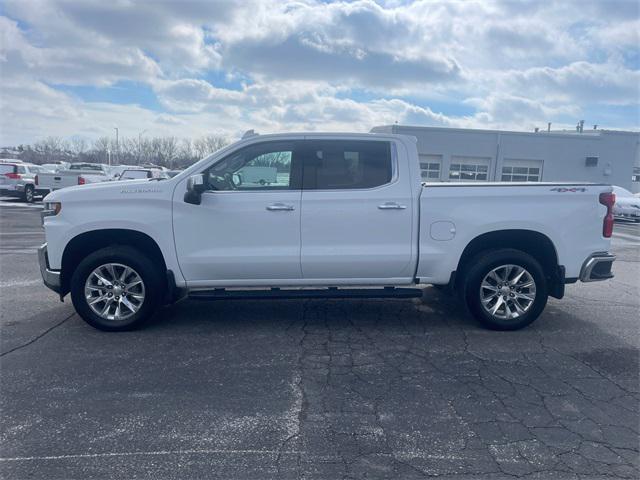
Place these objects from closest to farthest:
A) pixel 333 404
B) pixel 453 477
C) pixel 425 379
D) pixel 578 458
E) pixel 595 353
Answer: pixel 453 477, pixel 578 458, pixel 333 404, pixel 425 379, pixel 595 353

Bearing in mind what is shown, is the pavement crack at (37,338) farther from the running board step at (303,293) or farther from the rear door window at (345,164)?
the rear door window at (345,164)

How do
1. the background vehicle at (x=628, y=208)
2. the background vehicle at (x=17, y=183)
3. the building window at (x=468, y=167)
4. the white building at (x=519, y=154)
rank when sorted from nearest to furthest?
the background vehicle at (x=628, y=208), the background vehicle at (x=17, y=183), the white building at (x=519, y=154), the building window at (x=468, y=167)

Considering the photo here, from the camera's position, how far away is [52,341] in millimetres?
5262

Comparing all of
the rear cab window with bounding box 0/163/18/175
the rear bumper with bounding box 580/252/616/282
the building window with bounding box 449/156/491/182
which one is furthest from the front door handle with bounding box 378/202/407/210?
the building window with bounding box 449/156/491/182

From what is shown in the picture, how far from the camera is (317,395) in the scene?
13.4 ft

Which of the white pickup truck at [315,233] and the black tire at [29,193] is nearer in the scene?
the white pickup truck at [315,233]

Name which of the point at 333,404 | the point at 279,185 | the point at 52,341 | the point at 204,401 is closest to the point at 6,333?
the point at 52,341

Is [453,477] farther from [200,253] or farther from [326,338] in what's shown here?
[200,253]

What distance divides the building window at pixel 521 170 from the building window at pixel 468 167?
4.00 feet

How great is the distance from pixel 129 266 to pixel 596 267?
504 cm

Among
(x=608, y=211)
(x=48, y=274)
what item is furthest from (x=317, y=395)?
(x=608, y=211)

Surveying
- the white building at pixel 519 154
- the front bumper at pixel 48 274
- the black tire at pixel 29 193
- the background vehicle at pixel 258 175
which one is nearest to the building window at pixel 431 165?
the white building at pixel 519 154

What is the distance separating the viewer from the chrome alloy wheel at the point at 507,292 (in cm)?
561

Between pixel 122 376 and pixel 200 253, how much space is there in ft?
5.01
